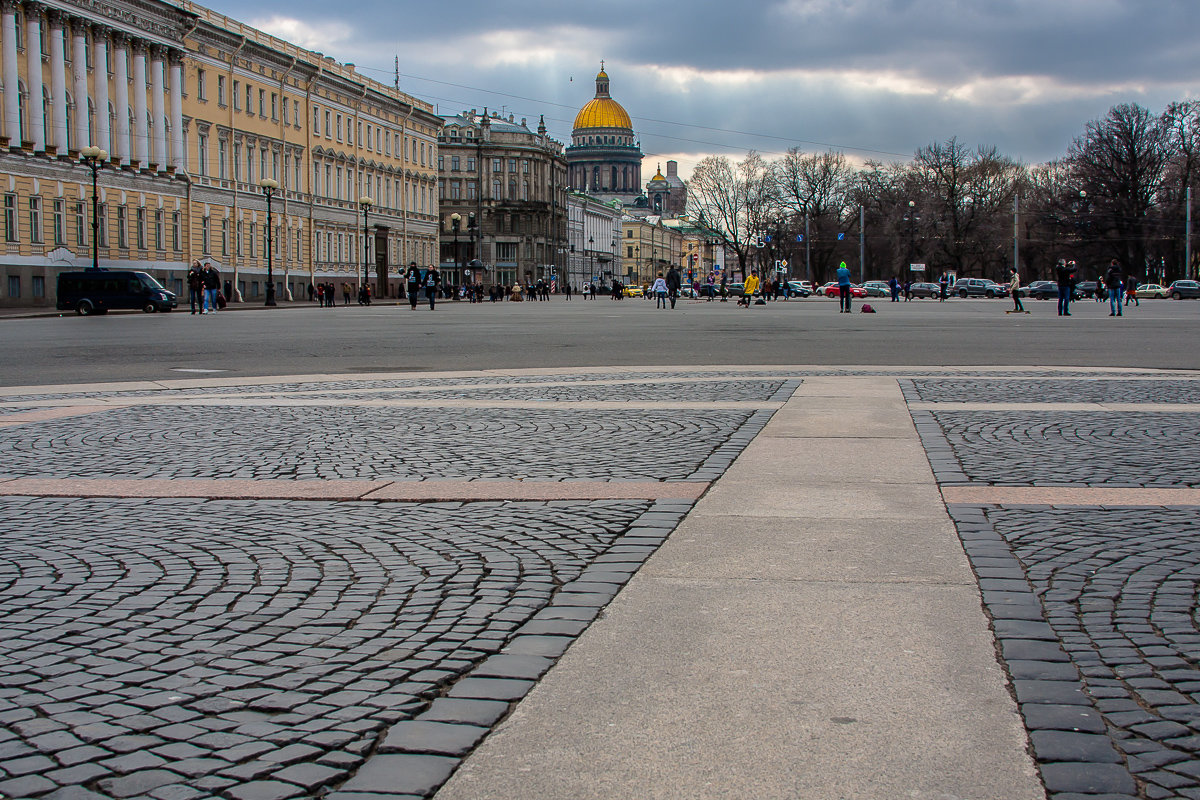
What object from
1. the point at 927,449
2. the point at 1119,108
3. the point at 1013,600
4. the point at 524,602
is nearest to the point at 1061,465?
the point at 927,449

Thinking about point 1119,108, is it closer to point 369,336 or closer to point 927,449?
point 369,336

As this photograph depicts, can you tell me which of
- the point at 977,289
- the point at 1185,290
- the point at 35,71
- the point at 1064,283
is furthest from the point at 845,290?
the point at 977,289

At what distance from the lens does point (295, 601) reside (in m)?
5.13

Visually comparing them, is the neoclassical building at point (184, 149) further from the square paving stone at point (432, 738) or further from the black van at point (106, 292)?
the square paving stone at point (432, 738)

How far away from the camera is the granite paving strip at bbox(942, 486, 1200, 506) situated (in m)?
7.09

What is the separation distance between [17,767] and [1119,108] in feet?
339

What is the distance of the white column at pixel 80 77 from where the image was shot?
5894cm

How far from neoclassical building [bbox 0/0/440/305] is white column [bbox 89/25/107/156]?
68 mm

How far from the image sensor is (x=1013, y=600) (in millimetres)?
4980

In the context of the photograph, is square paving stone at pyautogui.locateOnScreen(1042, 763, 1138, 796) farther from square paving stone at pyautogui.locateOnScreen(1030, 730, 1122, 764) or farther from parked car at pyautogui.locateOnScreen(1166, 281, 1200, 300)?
parked car at pyautogui.locateOnScreen(1166, 281, 1200, 300)

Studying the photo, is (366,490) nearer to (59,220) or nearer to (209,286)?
(209,286)

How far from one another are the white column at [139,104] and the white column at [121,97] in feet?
1.91

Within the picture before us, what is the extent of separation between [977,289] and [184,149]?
214 ft

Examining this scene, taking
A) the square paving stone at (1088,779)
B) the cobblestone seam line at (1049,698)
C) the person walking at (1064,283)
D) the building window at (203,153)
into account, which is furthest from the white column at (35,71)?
the square paving stone at (1088,779)
